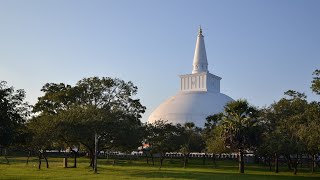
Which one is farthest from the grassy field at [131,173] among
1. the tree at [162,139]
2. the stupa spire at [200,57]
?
the stupa spire at [200,57]

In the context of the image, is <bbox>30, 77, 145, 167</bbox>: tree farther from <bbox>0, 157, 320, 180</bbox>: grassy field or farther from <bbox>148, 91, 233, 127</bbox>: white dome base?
<bbox>148, 91, 233, 127</bbox>: white dome base

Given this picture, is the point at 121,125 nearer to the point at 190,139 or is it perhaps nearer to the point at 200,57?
the point at 190,139

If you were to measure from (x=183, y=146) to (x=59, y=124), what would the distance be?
29.2 metres

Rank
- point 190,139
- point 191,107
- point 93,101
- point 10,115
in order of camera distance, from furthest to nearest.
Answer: point 191,107 → point 190,139 → point 93,101 → point 10,115

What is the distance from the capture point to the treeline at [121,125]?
39697 mm

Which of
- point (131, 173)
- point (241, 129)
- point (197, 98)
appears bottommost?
point (131, 173)

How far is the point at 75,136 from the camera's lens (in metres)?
51.1

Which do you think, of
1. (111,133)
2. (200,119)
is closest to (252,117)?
(111,133)

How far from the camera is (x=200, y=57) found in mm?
133625

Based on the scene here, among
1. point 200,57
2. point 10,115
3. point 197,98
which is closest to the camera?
point 10,115

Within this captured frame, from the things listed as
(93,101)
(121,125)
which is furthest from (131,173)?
(93,101)

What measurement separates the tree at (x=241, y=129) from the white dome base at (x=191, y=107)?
7372cm

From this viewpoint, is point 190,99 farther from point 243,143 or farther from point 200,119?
point 243,143

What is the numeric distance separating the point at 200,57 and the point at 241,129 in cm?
8360
